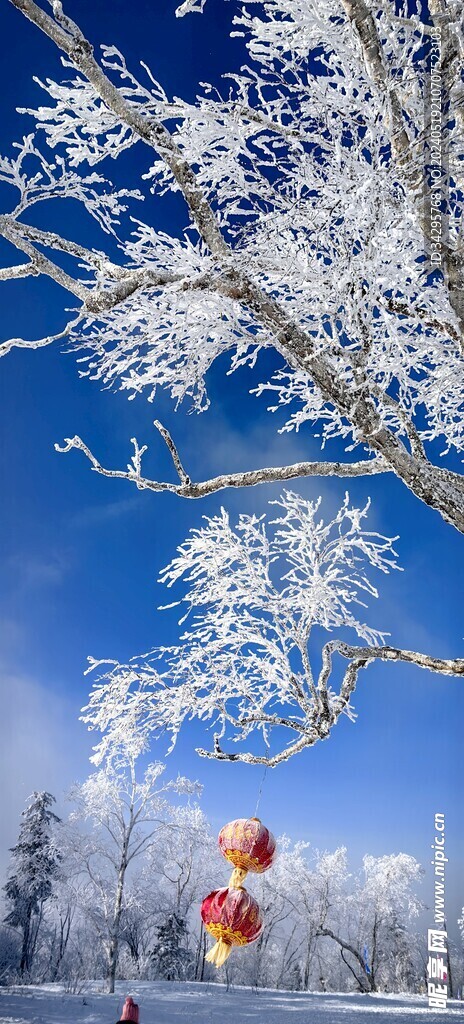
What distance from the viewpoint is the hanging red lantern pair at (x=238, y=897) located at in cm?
307

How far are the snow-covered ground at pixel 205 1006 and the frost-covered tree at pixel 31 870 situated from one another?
3005 millimetres

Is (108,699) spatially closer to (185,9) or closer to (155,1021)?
(185,9)

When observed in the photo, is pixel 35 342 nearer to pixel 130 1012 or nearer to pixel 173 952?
pixel 130 1012

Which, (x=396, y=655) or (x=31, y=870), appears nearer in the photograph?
(x=396, y=655)

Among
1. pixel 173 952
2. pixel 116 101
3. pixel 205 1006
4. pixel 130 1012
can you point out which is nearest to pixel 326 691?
pixel 130 1012

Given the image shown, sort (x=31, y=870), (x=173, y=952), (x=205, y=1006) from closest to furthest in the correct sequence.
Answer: (x=205, y=1006) → (x=31, y=870) → (x=173, y=952)

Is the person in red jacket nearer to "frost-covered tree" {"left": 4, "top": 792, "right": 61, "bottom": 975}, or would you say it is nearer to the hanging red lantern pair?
the hanging red lantern pair

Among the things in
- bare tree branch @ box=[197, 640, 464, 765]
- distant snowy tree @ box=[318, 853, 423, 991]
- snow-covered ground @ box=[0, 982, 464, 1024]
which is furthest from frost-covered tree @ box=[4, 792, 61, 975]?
bare tree branch @ box=[197, 640, 464, 765]

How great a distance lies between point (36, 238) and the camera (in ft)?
7.99

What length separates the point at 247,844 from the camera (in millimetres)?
3312

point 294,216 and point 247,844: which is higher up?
point 294,216

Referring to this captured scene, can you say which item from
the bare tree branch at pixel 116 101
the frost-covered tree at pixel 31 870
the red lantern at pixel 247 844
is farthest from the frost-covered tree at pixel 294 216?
the frost-covered tree at pixel 31 870

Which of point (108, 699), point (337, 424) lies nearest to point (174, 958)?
point (108, 699)

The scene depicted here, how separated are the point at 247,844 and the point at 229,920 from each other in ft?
1.22
